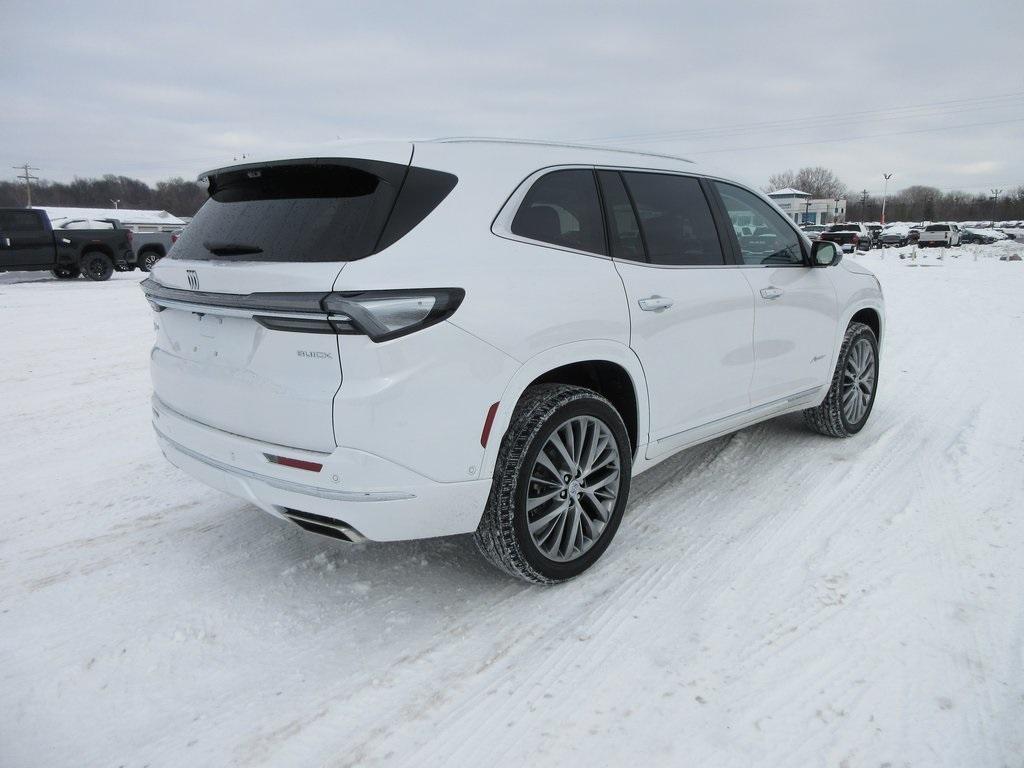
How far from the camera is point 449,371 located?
7.80ft

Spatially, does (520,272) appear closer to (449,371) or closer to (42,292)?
(449,371)

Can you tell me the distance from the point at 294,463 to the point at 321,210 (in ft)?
3.02

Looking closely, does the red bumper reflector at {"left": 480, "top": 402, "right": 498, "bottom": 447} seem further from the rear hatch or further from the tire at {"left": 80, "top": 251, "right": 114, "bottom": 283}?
the tire at {"left": 80, "top": 251, "right": 114, "bottom": 283}

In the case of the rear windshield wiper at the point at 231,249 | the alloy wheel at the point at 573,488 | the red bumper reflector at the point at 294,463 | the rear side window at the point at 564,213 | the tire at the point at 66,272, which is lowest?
the alloy wheel at the point at 573,488

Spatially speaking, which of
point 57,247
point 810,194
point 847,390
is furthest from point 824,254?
point 810,194

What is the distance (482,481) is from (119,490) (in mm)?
2628

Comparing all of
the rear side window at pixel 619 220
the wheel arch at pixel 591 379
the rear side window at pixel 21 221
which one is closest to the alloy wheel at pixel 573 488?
the wheel arch at pixel 591 379

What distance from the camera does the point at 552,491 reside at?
287cm

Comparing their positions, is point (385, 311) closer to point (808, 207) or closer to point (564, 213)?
point (564, 213)

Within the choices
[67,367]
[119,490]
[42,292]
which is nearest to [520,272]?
[119,490]

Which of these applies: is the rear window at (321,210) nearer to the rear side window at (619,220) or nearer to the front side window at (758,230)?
the rear side window at (619,220)

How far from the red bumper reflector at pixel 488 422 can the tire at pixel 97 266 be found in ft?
58.9

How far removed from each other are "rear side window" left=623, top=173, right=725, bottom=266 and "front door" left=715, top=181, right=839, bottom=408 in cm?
24

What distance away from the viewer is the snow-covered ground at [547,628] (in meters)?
2.13
